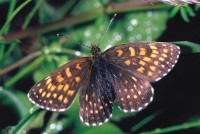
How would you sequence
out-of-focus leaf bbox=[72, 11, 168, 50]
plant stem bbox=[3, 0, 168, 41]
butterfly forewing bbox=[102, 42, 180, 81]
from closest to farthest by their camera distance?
1. butterfly forewing bbox=[102, 42, 180, 81]
2. plant stem bbox=[3, 0, 168, 41]
3. out-of-focus leaf bbox=[72, 11, 168, 50]

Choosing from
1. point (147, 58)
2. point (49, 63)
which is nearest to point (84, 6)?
point (49, 63)

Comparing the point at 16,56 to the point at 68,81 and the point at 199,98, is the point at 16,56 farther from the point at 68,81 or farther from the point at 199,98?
the point at 199,98

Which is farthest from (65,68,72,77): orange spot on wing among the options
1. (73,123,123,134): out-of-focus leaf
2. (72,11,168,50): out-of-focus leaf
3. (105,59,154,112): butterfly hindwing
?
(72,11,168,50): out-of-focus leaf

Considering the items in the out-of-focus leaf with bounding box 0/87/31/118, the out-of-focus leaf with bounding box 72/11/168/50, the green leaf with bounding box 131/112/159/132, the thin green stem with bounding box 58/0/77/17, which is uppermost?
the thin green stem with bounding box 58/0/77/17

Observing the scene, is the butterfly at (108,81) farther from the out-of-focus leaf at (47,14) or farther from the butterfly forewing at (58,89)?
the out-of-focus leaf at (47,14)

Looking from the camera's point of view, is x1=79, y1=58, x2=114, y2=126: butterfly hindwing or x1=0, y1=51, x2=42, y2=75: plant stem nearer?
x1=79, y1=58, x2=114, y2=126: butterfly hindwing

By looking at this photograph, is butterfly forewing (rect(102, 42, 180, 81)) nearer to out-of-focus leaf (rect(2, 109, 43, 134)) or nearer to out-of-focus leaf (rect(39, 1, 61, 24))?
out-of-focus leaf (rect(2, 109, 43, 134))
